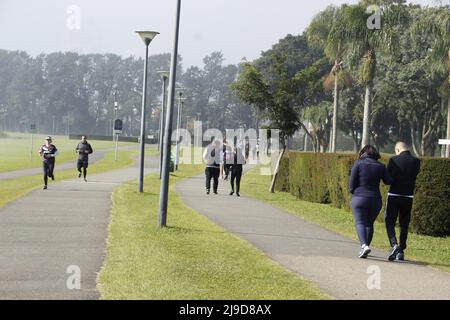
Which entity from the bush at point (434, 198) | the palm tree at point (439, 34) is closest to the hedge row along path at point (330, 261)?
the bush at point (434, 198)

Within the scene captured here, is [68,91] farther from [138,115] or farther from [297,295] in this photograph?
[297,295]

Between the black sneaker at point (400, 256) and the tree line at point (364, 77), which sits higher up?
the tree line at point (364, 77)

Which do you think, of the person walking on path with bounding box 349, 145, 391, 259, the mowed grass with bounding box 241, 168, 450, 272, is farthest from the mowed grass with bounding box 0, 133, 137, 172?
the person walking on path with bounding box 349, 145, 391, 259

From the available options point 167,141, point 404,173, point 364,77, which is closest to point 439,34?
point 364,77

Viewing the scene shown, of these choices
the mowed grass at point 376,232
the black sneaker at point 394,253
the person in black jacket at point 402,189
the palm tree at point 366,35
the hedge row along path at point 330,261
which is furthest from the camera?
Answer: the palm tree at point 366,35

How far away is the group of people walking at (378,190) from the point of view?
11539 millimetres

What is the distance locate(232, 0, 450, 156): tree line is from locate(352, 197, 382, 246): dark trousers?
16882 millimetres

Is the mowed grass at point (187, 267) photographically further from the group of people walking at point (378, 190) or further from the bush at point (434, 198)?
the bush at point (434, 198)

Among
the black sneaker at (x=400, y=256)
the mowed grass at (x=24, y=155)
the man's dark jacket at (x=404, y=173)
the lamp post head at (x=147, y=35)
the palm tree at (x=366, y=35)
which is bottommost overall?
the mowed grass at (x=24, y=155)

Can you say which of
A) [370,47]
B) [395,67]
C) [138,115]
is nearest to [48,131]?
[138,115]

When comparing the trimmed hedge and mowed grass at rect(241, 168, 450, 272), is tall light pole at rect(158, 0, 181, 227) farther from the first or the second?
the trimmed hedge

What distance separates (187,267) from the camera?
9695 millimetres

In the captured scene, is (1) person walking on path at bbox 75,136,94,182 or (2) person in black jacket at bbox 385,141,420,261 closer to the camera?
(2) person in black jacket at bbox 385,141,420,261

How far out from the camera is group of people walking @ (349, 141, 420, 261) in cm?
1154
